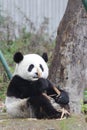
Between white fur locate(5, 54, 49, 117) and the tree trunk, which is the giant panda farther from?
the tree trunk

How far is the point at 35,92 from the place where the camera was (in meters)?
6.12

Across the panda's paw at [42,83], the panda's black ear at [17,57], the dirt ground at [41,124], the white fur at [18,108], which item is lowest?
the dirt ground at [41,124]

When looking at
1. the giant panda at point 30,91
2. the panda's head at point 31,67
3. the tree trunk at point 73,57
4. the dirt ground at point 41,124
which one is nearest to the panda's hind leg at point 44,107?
the giant panda at point 30,91

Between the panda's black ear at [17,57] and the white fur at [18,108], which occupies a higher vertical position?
the panda's black ear at [17,57]

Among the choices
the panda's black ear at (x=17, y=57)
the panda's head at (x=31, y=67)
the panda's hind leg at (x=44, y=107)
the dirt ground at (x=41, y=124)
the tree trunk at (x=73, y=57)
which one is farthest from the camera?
the tree trunk at (x=73, y=57)

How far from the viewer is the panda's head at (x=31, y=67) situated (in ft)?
20.4

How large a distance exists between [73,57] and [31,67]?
1446 mm

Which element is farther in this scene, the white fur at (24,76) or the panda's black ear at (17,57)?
the panda's black ear at (17,57)

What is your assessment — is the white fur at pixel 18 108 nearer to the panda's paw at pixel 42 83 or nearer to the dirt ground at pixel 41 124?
the dirt ground at pixel 41 124

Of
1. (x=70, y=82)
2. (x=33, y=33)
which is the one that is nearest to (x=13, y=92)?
(x=70, y=82)

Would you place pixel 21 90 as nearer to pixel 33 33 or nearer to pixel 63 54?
pixel 63 54

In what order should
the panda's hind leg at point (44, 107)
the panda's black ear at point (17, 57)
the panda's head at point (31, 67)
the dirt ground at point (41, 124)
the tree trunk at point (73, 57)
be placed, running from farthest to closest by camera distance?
the tree trunk at point (73, 57) < the panda's black ear at point (17, 57) < the panda's head at point (31, 67) < the panda's hind leg at point (44, 107) < the dirt ground at point (41, 124)

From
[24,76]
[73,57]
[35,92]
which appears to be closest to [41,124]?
[35,92]

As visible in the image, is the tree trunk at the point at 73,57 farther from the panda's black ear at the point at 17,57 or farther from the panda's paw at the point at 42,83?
the panda's paw at the point at 42,83
